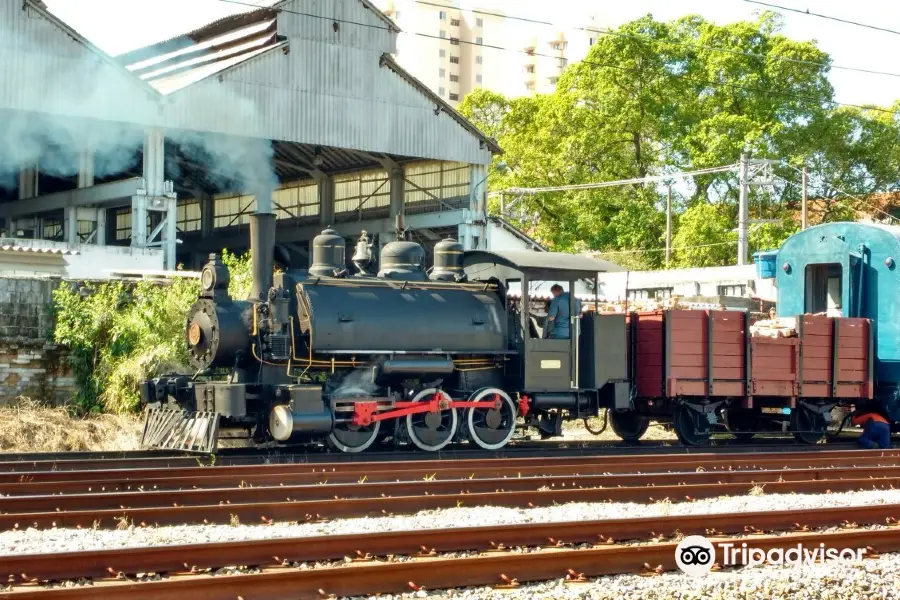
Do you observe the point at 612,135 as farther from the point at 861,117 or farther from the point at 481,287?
the point at 481,287

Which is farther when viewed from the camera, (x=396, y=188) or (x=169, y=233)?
(x=396, y=188)

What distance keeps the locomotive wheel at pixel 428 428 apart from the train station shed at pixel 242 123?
11.5 metres

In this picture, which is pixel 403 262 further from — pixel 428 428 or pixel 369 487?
pixel 369 487

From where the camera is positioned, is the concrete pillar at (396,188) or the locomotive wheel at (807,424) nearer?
the locomotive wheel at (807,424)

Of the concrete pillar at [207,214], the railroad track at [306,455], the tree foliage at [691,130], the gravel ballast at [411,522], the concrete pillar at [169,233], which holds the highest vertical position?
the tree foliage at [691,130]

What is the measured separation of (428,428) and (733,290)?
2244 centimetres

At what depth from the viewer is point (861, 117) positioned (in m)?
47.1

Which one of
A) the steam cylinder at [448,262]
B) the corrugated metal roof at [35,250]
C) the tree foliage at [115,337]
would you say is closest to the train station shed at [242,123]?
the corrugated metal roof at [35,250]

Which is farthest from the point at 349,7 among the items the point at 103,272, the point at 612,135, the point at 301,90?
the point at 612,135

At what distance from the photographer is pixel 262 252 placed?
14.0 m

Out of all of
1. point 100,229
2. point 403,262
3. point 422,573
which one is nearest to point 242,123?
point 100,229

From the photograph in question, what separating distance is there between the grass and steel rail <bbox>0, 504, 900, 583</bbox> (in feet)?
31.2

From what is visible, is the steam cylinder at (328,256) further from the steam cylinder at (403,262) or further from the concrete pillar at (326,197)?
the concrete pillar at (326,197)

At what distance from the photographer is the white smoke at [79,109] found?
23.6 metres
